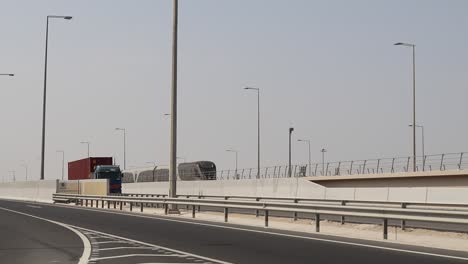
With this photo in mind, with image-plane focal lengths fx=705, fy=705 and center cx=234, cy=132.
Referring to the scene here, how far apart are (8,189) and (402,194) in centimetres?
6342

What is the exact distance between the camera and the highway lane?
14133 millimetres

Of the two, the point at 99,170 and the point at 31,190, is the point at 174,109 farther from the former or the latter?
the point at 31,190

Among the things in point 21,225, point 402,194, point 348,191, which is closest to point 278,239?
point 21,225

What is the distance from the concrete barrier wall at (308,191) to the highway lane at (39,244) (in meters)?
17.0

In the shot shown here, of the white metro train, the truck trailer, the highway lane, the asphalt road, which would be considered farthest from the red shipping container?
the asphalt road

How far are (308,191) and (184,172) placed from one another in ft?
91.5

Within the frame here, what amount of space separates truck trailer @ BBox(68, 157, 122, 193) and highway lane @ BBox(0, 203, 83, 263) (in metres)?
39.8

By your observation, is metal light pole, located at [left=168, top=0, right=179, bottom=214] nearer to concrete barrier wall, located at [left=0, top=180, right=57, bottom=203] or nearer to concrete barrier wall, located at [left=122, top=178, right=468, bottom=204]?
concrete barrier wall, located at [left=122, top=178, right=468, bottom=204]

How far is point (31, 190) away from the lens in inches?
2761

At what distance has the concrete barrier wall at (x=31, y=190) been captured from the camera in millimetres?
62156

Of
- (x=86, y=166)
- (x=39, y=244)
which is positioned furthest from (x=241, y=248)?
(x=86, y=166)

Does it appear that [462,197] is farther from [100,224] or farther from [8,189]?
[8,189]

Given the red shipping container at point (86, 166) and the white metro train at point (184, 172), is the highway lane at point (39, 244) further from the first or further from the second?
the red shipping container at point (86, 166)

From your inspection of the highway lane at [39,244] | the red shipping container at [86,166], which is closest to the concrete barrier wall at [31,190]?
the red shipping container at [86,166]
